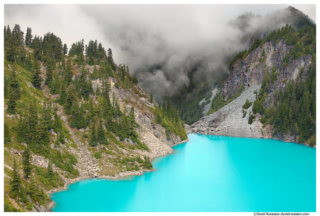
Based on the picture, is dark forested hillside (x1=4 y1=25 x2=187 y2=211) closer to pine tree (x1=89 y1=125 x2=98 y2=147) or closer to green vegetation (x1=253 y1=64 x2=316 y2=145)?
pine tree (x1=89 y1=125 x2=98 y2=147)

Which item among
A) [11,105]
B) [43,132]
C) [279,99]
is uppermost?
[279,99]

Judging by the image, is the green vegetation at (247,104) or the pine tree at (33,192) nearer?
the pine tree at (33,192)

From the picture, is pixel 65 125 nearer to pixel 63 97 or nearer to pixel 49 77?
pixel 63 97

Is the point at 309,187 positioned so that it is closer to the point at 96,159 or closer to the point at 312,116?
the point at 96,159

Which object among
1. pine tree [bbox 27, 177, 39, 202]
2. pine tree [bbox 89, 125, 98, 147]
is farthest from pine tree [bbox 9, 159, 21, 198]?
pine tree [bbox 89, 125, 98, 147]

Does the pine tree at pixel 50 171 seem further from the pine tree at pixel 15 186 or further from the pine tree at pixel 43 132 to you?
the pine tree at pixel 15 186

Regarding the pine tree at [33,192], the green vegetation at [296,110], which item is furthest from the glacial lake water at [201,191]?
the green vegetation at [296,110]

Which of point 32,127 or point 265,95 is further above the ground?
point 265,95

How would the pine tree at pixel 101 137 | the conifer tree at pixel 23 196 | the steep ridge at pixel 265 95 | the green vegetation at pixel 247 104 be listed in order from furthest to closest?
the green vegetation at pixel 247 104
the steep ridge at pixel 265 95
the pine tree at pixel 101 137
the conifer tree at pixel 23 196

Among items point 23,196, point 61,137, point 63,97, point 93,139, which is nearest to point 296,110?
point 93,139

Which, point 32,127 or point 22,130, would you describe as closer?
point 22,130
